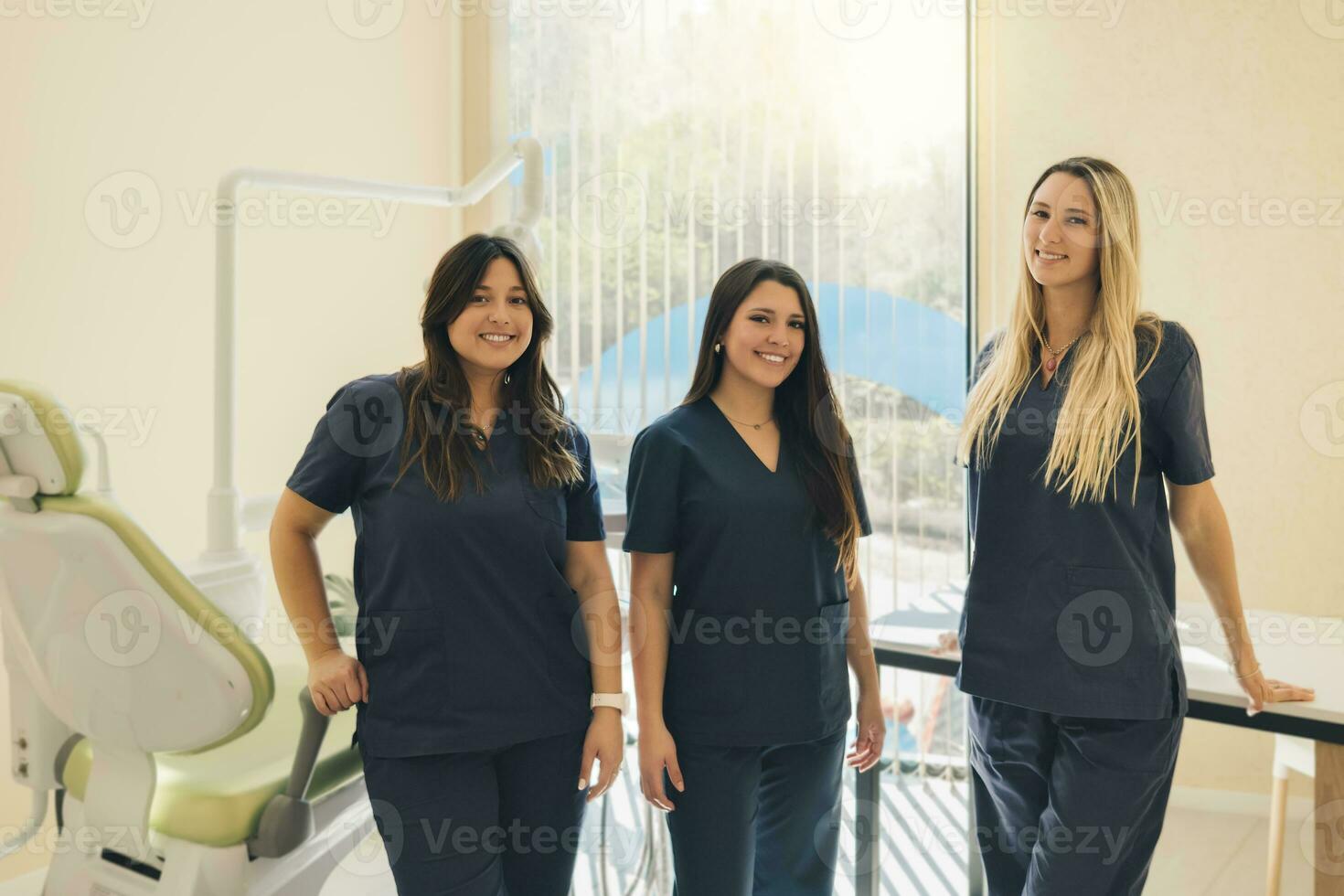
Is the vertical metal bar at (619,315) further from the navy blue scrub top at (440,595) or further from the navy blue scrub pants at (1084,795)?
the navy blue scrub pants at (1084,795)

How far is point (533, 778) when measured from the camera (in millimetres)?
1271

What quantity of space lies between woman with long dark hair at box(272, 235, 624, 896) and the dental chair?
22 centimetres

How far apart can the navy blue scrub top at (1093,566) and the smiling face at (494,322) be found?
70 centimetres

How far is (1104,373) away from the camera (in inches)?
50.4

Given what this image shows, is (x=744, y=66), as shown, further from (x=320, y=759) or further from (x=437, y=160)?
(x=320, y=759)

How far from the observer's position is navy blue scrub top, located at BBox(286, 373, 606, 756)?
123 cm

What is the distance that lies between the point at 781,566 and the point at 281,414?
1.98 m

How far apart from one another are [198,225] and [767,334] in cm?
184

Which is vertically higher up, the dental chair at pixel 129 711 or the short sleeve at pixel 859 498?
the short sleeve at pixel 859 498

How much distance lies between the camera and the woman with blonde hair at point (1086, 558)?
126 cm
